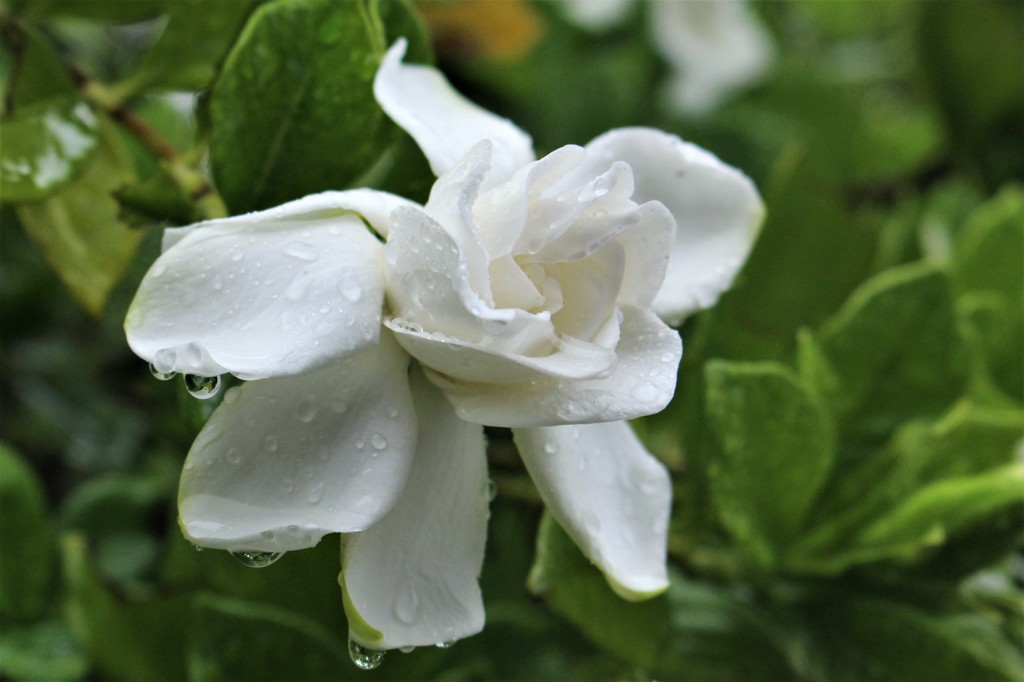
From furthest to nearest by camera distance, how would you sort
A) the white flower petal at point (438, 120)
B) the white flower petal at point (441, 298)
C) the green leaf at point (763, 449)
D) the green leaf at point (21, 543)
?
the green leaf at point (21, 543) < the green leaf at point (763, 449) < the white flower petal at point (438, 120) < the white flower petal at point (441, 298)

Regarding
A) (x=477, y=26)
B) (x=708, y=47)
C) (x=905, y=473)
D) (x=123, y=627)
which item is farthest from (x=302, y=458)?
(x=708, y=47)

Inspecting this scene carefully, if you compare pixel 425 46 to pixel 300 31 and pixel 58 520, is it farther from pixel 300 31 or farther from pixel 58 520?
pixel 58 520

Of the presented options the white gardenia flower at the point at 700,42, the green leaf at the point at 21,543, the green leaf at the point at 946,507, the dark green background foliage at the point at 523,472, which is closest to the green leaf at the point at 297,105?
the dark green background foliage at the point at 523,472

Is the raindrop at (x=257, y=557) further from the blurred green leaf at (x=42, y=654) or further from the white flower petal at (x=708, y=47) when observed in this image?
the white flower petal at (x=708, y=47)

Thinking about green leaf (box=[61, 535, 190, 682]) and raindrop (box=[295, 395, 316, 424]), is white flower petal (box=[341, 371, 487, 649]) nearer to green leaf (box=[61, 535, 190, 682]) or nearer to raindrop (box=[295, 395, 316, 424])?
raindrop (box=[295, 395, 316, 424])

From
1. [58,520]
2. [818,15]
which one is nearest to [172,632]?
[58,520]

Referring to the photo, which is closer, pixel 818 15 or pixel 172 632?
pixel 172 632
